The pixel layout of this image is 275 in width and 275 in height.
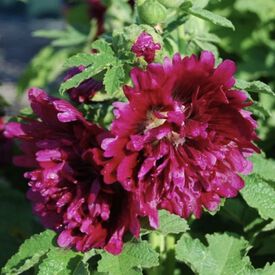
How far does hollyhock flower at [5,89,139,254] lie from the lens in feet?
3.65

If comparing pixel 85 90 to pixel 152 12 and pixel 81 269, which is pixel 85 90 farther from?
pixel 81 269

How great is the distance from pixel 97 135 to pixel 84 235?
0.54ft

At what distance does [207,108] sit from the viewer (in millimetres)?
1053

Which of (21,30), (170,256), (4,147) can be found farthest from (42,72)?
(21,30)

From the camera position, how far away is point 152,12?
3.84 ft

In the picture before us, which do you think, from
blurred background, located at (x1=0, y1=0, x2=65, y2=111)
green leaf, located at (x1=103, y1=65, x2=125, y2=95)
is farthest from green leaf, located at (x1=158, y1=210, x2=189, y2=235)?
blurred background, located at (x1=0, y1=0, x2=65, y2=111)

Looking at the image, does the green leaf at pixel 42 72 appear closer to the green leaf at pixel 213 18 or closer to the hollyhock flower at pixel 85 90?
the hollyhock flower at pixel 85 90

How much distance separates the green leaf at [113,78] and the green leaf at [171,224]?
23cm

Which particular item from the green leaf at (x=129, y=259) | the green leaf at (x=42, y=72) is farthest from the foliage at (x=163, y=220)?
the green leaf at (x=42, y=72)

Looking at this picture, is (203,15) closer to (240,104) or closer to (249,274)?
(240,104)

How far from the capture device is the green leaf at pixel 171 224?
1166 millimetres

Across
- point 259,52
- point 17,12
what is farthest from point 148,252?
point 17,12

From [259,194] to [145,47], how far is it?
33 centimetres

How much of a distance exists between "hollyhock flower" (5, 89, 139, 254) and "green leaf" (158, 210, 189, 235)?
0.06 metres
